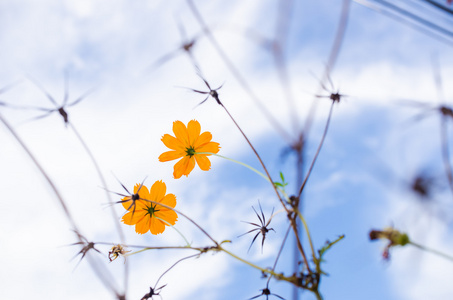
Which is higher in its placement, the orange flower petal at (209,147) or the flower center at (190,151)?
the flower center at (190,151)

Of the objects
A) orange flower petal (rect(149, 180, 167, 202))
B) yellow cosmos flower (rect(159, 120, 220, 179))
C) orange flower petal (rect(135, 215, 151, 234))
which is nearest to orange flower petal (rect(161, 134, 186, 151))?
yellow cosmos flower (rect(159, 120, 220, 179))

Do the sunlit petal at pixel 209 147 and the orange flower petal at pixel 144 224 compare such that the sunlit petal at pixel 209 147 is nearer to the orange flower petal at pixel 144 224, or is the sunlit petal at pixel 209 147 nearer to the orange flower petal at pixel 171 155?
the orange flower petal at pixel 171 155

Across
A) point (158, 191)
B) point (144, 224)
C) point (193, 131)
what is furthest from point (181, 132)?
point (144, 224)

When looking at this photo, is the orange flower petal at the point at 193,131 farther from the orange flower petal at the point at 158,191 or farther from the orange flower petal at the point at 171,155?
the orange flower petal at the point at 158,191

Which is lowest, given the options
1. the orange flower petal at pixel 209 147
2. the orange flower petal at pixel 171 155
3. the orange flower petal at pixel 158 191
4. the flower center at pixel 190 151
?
the orange flower petal at pixel 158 191

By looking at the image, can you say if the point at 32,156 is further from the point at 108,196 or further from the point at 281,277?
the point at 281,277

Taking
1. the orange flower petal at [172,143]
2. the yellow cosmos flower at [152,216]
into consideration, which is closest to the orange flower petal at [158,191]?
the yellow cosmos flower at [152,216]

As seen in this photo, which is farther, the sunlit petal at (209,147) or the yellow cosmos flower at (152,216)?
the sunlit petal at (209,147)

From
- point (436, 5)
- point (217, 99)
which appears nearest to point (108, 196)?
point (217, 99)
